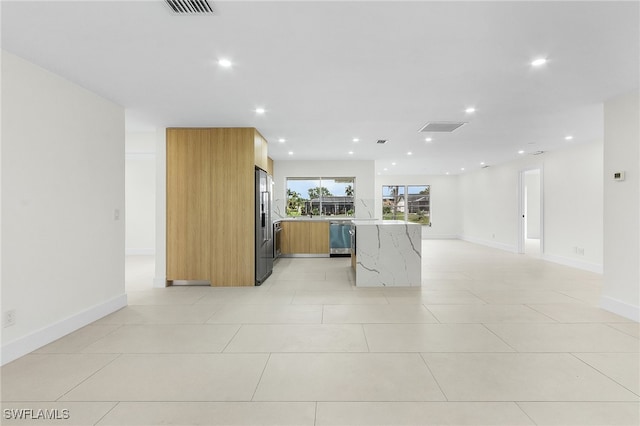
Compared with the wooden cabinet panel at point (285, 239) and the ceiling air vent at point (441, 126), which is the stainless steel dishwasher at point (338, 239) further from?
the ceiling air vent at point (441, 126)

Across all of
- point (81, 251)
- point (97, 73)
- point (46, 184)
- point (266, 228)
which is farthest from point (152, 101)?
point (266, 228)

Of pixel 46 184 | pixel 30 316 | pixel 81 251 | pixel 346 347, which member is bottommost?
pixel 346 347

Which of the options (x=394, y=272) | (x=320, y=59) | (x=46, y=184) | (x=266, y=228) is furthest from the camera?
(x=266, y=228)

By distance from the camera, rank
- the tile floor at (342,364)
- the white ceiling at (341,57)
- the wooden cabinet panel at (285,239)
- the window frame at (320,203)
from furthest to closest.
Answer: the window frame at (320,203)
the wooden cabinet panel at (285,239)
the white ceiling at (341,57)
the tile floor at (342,364)

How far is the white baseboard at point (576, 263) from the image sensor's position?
5.60 meters

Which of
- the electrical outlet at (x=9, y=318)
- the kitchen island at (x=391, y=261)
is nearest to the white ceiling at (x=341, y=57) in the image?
Result: the kitchen island at (x=391, y=261)

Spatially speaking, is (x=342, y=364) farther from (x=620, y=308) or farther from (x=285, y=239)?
(x=285, y=239)

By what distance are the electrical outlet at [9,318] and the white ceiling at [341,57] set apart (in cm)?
209

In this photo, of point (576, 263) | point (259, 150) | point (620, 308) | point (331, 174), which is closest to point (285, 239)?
point (331, 174)

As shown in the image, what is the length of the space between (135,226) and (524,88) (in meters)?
8.30

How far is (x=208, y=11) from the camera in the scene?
1.96 metres

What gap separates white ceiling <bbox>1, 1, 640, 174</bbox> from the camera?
199 cm

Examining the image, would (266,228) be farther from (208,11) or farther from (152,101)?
(208,11)

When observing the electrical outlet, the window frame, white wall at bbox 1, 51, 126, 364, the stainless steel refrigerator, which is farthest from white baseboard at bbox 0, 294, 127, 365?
the window frame
